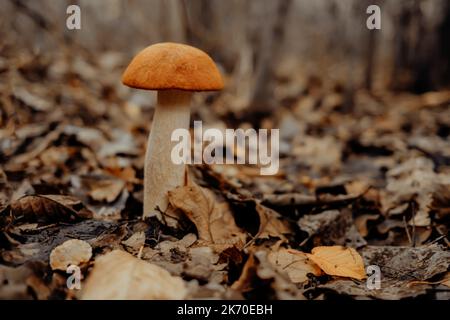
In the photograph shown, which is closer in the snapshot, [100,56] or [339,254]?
[339,254]

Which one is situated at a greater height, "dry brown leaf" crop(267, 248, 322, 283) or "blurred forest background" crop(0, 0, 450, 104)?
"blurred forest background" crop(0, 0, 450, 104)

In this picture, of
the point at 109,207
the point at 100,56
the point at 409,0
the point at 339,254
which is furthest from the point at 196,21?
the point at 339,254

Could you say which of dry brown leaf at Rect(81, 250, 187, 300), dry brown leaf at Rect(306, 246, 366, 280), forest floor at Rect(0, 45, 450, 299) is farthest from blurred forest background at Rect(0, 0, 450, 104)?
dry brown leaf at Rect(81, 250, 187, 300)

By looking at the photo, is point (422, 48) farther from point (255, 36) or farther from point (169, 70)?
point (169, 70)

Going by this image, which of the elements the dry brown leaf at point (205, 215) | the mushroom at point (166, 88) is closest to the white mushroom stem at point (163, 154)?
the mushroom at point (166, 88)

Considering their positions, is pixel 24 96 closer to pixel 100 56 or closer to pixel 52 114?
pixel 52 114

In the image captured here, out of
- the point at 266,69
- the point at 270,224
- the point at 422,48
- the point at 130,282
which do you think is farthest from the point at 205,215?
the point at 422,48

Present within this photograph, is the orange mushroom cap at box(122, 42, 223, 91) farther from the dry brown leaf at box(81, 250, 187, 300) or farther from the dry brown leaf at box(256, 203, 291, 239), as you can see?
the dry brown leaf at box(81, 250, 187, 300)
